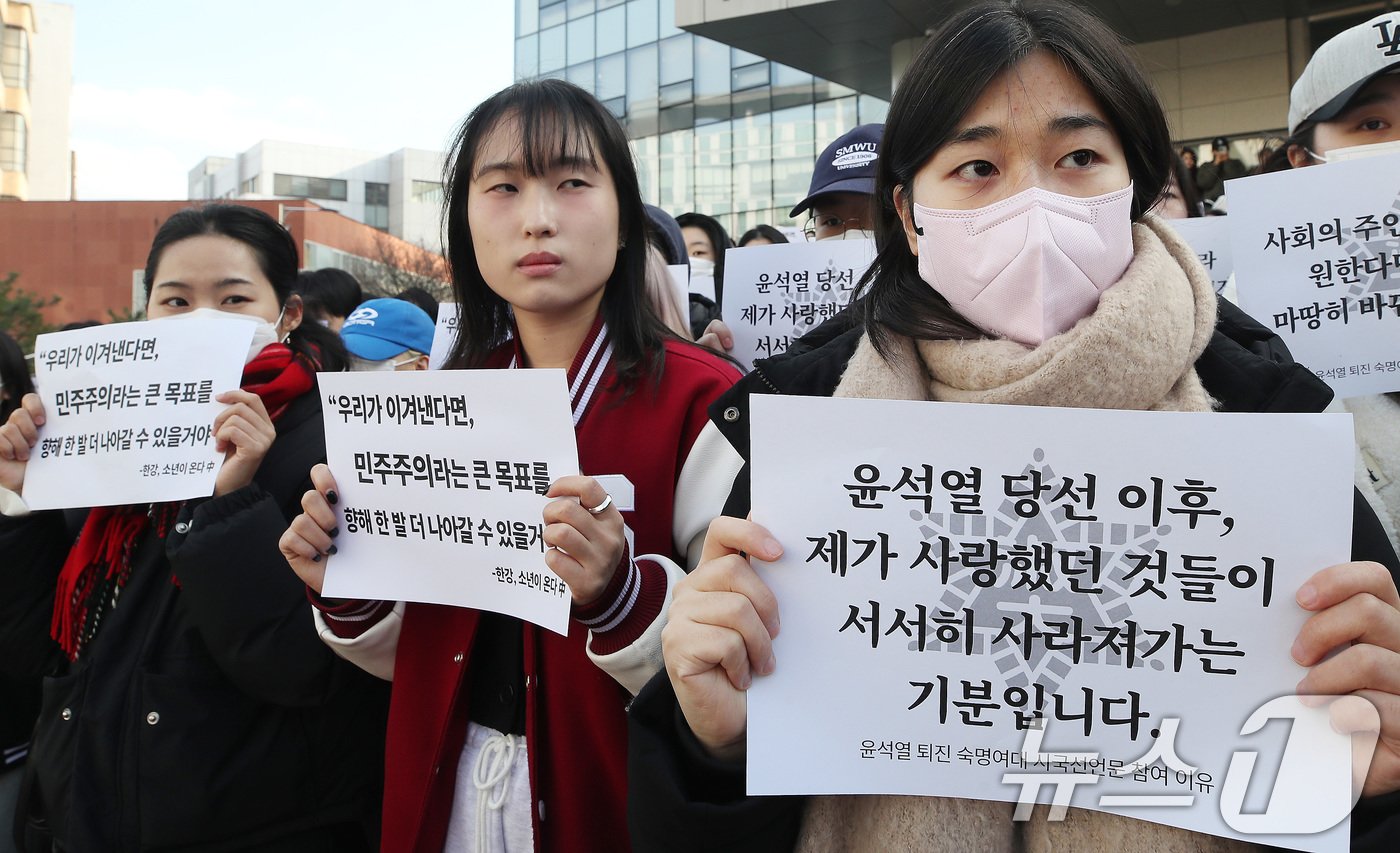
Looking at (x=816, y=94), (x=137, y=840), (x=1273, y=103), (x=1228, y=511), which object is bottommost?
(x=137, y=840)

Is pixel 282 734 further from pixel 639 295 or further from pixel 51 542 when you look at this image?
pixel 639 295

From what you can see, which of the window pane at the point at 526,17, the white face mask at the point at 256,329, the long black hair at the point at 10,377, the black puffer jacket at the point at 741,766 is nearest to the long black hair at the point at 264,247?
the white face mask at the point at 256,329

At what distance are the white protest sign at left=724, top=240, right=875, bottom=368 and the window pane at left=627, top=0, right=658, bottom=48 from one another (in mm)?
24934

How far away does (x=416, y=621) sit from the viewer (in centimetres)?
195

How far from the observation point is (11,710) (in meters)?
3.16

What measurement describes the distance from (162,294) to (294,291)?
40 centimetres

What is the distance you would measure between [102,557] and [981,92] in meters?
2.41

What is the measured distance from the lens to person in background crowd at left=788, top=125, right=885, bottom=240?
362cm

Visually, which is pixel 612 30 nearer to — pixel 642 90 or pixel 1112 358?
pixel 642 90

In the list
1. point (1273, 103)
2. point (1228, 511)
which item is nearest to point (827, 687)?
point (1228, 511)

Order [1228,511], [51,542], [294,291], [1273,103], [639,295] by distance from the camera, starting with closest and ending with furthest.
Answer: [1228,511] < [639,295] < [51,542] < [294,291] < [1273,103]

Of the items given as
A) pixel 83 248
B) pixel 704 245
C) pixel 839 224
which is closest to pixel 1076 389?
pixel 839 224

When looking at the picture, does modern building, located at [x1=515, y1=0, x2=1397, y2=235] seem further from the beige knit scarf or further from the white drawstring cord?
the beige knit scarf

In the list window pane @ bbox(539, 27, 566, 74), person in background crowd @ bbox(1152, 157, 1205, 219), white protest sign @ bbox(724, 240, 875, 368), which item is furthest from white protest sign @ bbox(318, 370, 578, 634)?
window pane @ bbox(539, 27, 566, 74)
